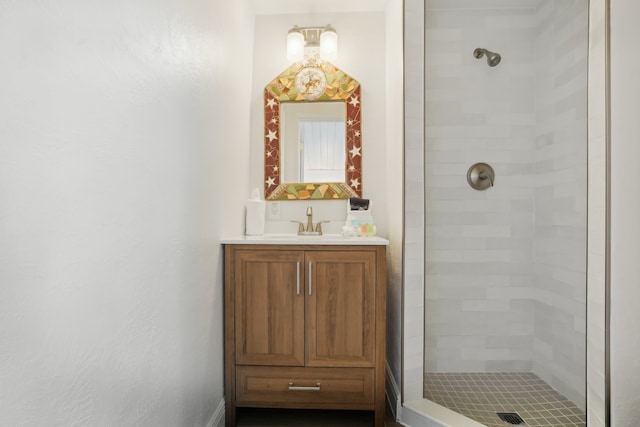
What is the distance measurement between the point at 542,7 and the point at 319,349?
230 cm

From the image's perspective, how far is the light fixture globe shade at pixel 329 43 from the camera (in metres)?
2.49

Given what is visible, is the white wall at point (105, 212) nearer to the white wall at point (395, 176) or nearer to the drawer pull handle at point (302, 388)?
the drawer pull handle at point (302, 388)

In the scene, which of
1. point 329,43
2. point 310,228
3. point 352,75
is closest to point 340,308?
point 310,228

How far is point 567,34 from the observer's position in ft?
6.83

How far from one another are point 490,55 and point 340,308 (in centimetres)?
172

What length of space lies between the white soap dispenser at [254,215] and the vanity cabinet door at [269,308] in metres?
0.46

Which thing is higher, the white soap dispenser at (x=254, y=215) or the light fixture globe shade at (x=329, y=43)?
the light fixture globe shade at (x=329, y=43)

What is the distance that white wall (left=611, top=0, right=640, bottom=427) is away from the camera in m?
1.32

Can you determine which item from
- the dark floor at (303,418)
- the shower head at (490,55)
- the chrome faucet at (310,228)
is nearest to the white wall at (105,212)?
the dark floor at (303,418)

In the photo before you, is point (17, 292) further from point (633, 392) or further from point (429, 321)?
point (429, 321)

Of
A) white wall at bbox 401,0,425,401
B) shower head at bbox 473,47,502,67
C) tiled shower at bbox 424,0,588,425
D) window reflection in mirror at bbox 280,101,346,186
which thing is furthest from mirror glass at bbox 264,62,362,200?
shower head at bbox 473,47,502,67

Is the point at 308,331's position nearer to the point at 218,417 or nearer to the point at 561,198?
the point at 218,417

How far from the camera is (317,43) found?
2588 millimetres

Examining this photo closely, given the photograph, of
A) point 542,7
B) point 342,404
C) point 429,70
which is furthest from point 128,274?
point 542,7
